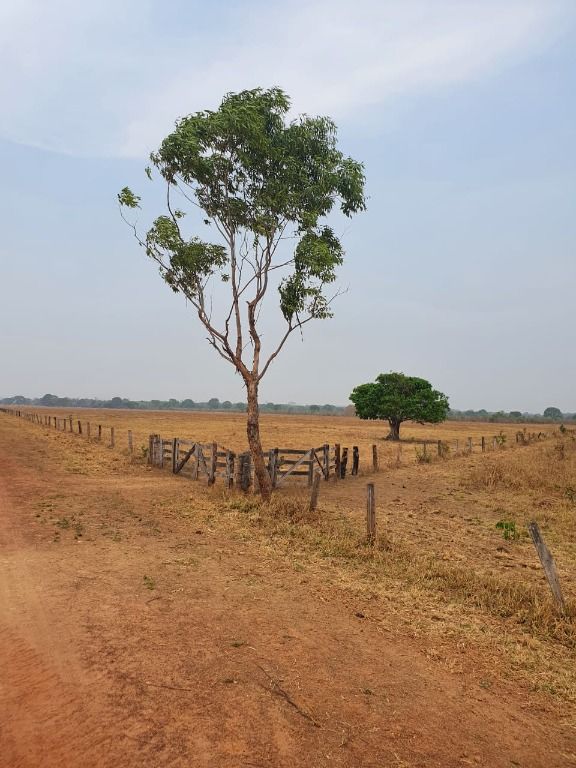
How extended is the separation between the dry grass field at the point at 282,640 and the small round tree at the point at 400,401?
38.6 m

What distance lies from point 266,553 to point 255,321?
8.54 m

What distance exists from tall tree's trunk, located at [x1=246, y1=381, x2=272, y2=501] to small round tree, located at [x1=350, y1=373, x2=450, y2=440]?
123 feet

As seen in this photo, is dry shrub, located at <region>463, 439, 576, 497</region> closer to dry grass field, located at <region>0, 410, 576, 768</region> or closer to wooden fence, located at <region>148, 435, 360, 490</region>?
dry grass field, located at <region>0, 410, 576, 768</region>

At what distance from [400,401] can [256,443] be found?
38.4 meters

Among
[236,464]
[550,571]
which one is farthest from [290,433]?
[550,571]

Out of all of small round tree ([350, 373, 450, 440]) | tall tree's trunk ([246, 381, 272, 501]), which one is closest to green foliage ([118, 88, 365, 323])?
tall tree's trunk ([246, 381, 272, 501])

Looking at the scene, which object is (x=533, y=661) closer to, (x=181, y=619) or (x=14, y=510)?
(x=181, y=619)

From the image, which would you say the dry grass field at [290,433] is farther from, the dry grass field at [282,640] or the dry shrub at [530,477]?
the dry grass field at [282,640]

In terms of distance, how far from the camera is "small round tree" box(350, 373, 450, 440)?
5297 cm

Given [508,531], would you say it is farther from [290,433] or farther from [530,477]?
[290,433]

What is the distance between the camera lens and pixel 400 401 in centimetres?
5297

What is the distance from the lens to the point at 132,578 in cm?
905

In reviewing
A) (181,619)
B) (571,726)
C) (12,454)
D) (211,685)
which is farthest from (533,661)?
(12,454)

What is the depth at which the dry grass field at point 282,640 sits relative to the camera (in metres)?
4.72
